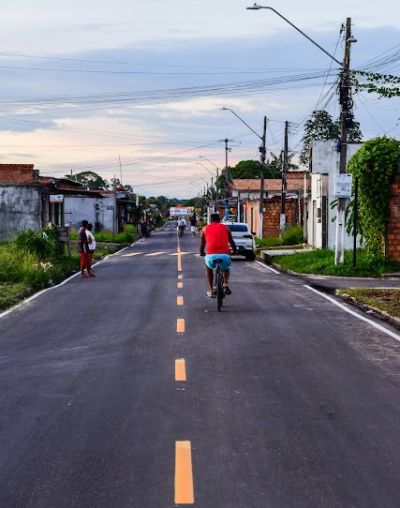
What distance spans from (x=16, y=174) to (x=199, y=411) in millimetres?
47181

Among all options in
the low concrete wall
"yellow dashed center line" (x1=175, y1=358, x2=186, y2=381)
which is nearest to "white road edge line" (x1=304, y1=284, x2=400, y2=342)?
"yellow dashed center line" (x1=175, y1=358, x2=186, y2=381)

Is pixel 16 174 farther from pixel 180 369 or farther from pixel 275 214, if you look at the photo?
pixel 180 369

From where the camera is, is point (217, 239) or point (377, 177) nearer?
point (217, 239)

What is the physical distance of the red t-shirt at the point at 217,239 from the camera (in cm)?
1720

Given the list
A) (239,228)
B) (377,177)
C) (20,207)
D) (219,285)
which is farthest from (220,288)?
(20,207)

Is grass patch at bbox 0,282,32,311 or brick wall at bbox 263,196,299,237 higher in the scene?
brick wall at bbox 263,196,299,237

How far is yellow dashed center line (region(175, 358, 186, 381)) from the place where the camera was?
991 cm

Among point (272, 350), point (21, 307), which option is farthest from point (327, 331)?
point (21, 307)

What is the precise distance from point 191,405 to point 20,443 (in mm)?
1916

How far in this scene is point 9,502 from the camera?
5.65m

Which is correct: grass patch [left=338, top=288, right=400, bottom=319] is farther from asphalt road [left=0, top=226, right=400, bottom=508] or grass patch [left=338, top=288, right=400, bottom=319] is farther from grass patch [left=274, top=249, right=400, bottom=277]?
grass patch [left=274, top=249, right=400, bottom=277]

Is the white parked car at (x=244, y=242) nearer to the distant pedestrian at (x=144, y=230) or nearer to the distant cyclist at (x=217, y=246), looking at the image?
the distant cyclist at (x=217, y=246)

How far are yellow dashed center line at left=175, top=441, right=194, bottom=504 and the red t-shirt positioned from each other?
10.3 metres

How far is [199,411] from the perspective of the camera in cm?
820
